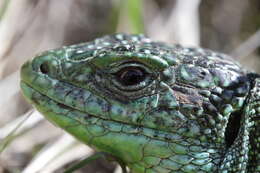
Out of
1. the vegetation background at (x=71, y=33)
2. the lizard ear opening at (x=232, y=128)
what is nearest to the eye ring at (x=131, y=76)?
the lizard ear opening at (x=232, y=128)

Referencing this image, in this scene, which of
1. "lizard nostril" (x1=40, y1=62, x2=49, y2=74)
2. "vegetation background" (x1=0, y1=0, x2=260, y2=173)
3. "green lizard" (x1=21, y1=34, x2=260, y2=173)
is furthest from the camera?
"vegetation background" (x1=0, y1=0, x2=260, y2=173)

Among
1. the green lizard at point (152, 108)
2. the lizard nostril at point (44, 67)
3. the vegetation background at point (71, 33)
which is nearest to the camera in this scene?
the green lizard at point (152, 108)

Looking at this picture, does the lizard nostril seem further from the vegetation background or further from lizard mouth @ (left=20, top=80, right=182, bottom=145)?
the vegetation background

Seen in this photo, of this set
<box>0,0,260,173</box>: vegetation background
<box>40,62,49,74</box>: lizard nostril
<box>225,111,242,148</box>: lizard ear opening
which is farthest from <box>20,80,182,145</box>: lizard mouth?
<box>0,0,260,173</box>: vegetation background

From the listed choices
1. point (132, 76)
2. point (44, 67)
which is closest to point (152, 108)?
point (132, 76)

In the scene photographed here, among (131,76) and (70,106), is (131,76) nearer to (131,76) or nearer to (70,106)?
(131,76)

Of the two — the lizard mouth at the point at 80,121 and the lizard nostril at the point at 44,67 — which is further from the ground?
the lizard nostril at the point at 44,67

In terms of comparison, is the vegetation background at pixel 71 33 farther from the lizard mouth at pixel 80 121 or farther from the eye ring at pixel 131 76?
the eye ring at pixel 131 76

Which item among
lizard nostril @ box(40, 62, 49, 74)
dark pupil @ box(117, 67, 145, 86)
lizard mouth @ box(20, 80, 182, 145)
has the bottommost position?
lizard mouth @ box(20, 80, 182, 145)
